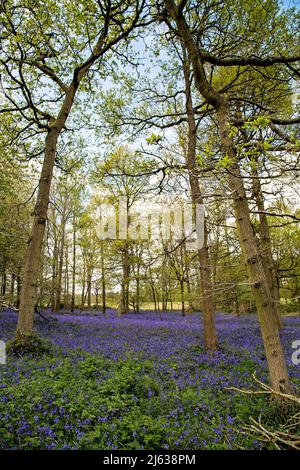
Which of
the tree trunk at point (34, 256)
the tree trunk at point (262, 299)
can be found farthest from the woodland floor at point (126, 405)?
the tree trunk at point (34, 256)

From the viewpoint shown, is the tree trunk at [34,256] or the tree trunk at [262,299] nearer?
the tree trunk at [262,299]

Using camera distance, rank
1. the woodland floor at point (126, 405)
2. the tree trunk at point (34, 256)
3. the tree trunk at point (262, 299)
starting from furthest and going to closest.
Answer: the tree trunk at point (34, 256), the tree trunk at point (262, 299), the woodland floor at point (126, 405)

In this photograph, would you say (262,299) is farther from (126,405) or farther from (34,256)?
(34,256)

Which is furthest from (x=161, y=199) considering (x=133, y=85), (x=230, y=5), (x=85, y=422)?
(x=85, y=422)

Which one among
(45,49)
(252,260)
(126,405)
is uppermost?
(45,49)

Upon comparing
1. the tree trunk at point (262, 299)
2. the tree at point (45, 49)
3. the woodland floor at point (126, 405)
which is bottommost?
the woodland floor at point (126, 405)

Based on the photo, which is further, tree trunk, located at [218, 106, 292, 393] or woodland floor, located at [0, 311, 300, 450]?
tree trunk, located at [218, 106, 292, 393]

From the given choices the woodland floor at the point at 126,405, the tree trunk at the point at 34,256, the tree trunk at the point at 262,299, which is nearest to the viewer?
the woodland floor at the point at 126,405

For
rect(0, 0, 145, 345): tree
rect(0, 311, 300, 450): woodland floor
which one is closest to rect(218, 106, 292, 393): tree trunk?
rect(0, 311, 300, 450): woodland floor

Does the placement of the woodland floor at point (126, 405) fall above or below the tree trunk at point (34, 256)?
below

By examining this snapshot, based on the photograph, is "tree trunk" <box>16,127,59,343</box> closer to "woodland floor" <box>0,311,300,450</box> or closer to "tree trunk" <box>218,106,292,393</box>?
"woodland floor" <box>0,311,300,450</box>

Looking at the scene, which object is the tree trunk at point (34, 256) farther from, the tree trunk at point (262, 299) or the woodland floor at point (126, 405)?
the tree trunk at point (262, 299)

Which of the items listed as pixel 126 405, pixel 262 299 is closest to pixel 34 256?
pixel 126 405
